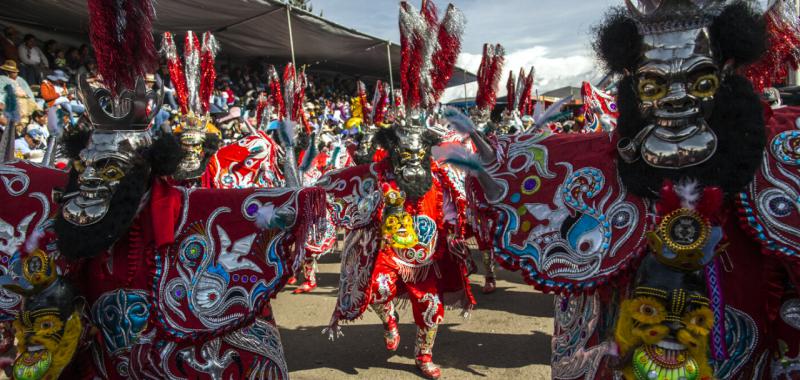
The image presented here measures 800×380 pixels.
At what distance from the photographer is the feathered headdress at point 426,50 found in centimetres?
368

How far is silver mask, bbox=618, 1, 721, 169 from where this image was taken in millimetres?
1554

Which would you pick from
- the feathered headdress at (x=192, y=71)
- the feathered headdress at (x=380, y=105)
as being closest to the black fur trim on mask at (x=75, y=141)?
the feathered headdress at (x=192, y=71)

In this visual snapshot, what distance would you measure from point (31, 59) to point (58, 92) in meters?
1.21

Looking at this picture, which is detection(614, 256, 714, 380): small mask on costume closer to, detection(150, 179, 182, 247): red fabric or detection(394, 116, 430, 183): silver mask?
detection(150, 179, 182, 247): red fabric

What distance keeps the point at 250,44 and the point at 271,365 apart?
37.0 ft

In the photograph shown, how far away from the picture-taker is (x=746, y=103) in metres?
1.59

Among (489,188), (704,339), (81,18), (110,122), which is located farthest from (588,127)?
(81,18)

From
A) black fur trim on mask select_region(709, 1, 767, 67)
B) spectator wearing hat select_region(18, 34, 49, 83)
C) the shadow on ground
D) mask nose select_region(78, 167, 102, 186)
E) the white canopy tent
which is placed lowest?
the shadow on ground

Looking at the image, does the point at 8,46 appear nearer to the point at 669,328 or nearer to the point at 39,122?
the point at 39,122

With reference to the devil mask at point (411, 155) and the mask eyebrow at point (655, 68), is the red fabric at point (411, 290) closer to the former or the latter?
the devil mask at point (411, 155)

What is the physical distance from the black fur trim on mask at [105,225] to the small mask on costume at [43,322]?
0.34ft

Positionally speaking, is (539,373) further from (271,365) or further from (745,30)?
(745,30)

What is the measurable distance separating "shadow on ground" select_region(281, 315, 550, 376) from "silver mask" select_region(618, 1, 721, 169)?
8.78 ft

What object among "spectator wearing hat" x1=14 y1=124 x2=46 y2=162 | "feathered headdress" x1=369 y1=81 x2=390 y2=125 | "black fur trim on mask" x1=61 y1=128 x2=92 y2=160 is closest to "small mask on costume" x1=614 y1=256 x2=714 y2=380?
"black fur trim on mask" x1=61 y1=128 x2=92 y2=160
